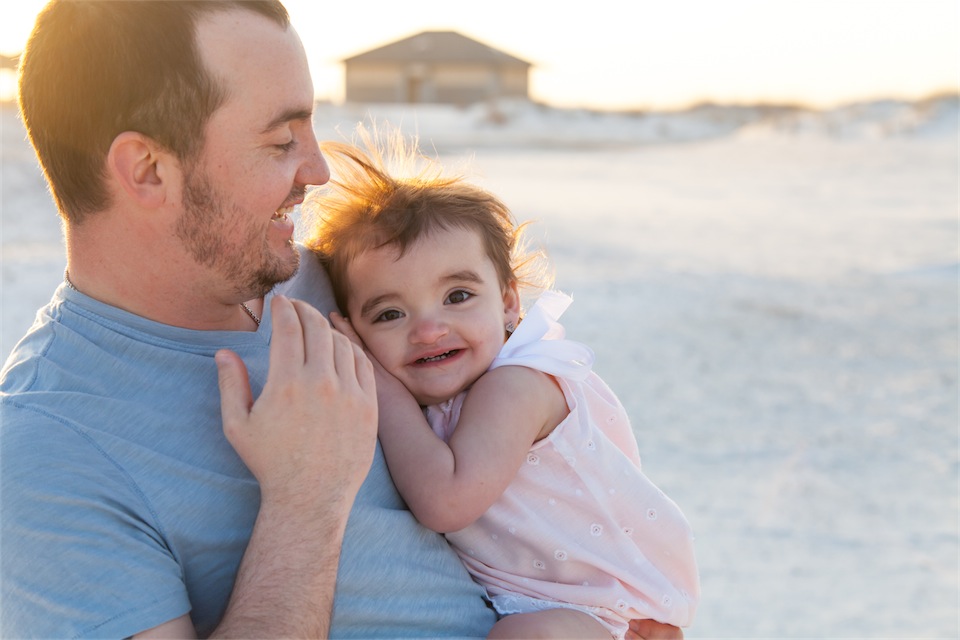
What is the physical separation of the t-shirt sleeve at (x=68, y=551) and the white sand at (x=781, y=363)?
170 centimetres

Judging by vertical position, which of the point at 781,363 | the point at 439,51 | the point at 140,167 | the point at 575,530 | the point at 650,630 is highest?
the point at 140,167

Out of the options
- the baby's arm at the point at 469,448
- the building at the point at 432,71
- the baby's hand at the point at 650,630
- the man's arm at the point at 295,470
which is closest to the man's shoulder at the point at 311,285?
A: the baby's arm at the point at 469,448

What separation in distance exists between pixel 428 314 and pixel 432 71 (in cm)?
4484

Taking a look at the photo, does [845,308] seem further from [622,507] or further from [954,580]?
[622,507]

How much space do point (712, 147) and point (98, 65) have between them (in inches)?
1123

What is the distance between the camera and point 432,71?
46281mm

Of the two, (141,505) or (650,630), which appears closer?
(141,505)

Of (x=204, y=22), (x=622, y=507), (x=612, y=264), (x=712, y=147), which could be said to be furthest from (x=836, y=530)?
(x=712, y=147)

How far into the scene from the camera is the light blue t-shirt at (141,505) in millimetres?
1903

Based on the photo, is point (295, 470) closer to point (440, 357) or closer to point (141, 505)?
point (141, 505)

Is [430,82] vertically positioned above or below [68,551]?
below

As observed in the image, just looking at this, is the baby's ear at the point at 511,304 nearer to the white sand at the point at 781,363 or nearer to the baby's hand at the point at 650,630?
the white sand at the point at 781,363

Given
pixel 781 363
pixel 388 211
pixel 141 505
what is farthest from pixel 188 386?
pixel 781 363

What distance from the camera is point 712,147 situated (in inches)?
1169
